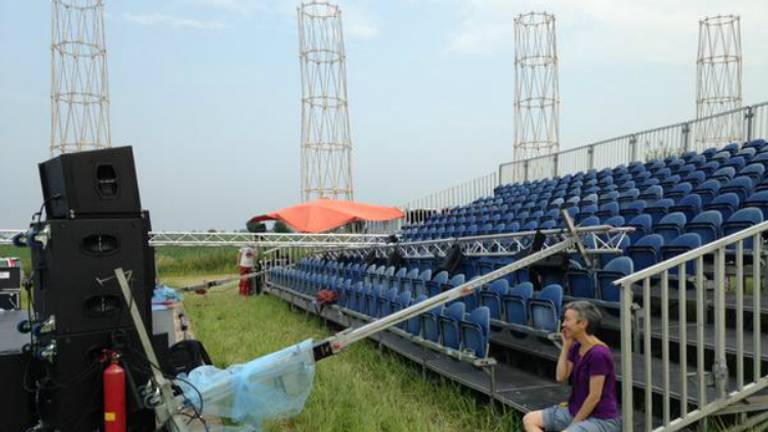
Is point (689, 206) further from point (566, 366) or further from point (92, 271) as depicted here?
point (92, 271)

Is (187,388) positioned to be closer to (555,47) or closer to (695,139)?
(695,139)

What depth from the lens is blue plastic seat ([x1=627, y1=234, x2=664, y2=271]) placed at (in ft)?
20.9

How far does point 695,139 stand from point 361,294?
328 inches

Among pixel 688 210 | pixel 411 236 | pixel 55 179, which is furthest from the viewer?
pixel 411 236

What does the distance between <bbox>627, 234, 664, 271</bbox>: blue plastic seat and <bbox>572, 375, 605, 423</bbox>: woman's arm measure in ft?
9.57

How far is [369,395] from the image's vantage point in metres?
6.14

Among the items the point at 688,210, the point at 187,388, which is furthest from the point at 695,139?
the point at 187,388

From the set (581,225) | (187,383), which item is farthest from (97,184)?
(581,225)

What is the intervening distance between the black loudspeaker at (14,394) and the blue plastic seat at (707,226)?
20.5 feet

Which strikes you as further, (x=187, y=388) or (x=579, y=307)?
(x=187, y=388)

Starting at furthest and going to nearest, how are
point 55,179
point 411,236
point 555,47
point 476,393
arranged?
point 555,47 < point 411,236 < point 476,393 < point 55,179

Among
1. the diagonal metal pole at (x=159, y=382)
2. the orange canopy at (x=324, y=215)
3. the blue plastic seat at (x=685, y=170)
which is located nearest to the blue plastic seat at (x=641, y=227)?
the blue plastic seat at (x=685, y=170)

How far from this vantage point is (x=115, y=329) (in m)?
3.85

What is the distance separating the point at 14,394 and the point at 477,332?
12.2ft
